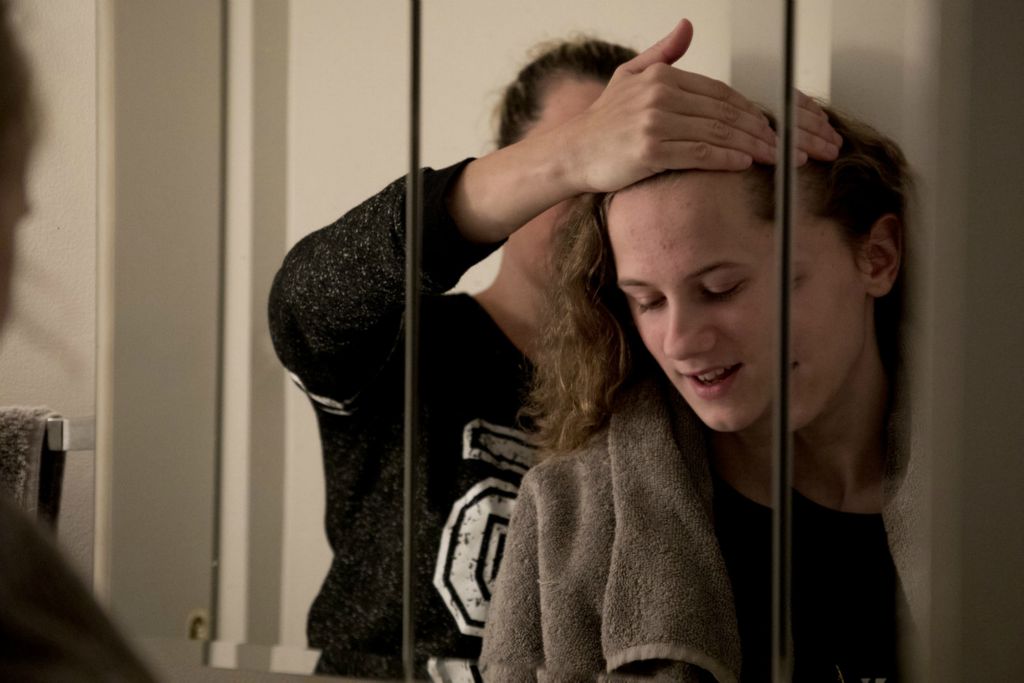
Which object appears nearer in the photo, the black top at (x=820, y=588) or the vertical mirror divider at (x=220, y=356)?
the black top at (x=820, y=588)

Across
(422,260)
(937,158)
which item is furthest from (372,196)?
(937,158)

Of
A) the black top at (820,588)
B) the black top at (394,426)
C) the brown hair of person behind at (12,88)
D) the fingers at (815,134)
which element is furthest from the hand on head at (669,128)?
the brown hair of person behind at (12,88)

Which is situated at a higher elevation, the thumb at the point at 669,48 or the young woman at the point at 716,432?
the thumb at the point at 669,48

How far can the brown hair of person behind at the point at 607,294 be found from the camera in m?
0.65

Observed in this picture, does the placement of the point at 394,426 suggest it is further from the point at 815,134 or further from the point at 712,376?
the point at 815,134

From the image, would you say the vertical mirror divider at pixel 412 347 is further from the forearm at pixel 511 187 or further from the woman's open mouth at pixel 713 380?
the woman's open mouth at pixel 713 380

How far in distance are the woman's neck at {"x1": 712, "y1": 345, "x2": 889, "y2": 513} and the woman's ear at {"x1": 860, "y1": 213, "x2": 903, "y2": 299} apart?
41 millimetres

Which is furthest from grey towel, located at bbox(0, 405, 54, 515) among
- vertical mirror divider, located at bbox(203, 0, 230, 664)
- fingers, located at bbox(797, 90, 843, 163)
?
fingers, located at bbox(797, 90, 843, 163)

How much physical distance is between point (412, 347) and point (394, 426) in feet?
0.21

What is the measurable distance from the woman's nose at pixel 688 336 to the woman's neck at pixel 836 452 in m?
0.06

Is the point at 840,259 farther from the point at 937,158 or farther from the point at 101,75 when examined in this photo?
the point at 101,75

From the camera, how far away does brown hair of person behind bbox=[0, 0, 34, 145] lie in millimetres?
793

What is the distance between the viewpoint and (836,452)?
26.2 inches

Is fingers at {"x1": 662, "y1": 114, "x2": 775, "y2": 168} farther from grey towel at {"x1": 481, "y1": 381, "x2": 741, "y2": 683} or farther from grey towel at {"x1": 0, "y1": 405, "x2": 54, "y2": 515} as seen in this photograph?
grey towel at {"x1": 0, "y1": 405, "x2": 54, "y2": 515}
